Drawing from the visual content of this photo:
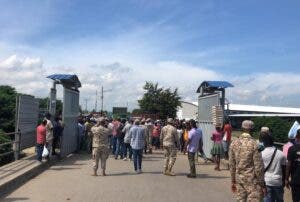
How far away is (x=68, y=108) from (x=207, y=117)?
19.5 ft

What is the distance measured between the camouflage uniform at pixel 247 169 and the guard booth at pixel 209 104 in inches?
474

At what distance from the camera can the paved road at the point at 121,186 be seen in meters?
12.3

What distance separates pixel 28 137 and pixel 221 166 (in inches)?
287

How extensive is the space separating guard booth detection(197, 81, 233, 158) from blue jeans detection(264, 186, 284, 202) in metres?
11.7

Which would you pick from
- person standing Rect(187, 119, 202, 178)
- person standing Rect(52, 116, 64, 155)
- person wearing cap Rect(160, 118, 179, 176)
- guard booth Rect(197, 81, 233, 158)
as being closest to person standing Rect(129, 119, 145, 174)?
person wearing cap Rect(160, 118, 179, 176)

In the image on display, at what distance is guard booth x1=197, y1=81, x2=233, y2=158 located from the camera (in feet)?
70.3

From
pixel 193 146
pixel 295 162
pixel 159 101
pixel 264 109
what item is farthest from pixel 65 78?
pixel 264 109

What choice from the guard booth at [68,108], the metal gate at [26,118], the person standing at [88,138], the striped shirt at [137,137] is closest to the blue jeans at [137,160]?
the striped shirt at [137,137]

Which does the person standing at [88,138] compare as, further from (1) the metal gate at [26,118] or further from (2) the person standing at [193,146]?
(2) the person standing at [193,146]

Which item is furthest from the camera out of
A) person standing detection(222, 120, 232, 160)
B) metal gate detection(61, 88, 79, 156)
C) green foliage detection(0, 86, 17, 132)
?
green foliage detection(0, 86, 17, 132)

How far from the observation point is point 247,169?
26.7 ft

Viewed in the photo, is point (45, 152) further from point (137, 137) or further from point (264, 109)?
point (264, 109)

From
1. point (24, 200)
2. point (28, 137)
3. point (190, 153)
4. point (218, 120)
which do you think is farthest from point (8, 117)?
point (24, 200)

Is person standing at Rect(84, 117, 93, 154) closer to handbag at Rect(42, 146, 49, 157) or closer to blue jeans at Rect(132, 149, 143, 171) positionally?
handbag at Rect(42, 146, 49, 157)
